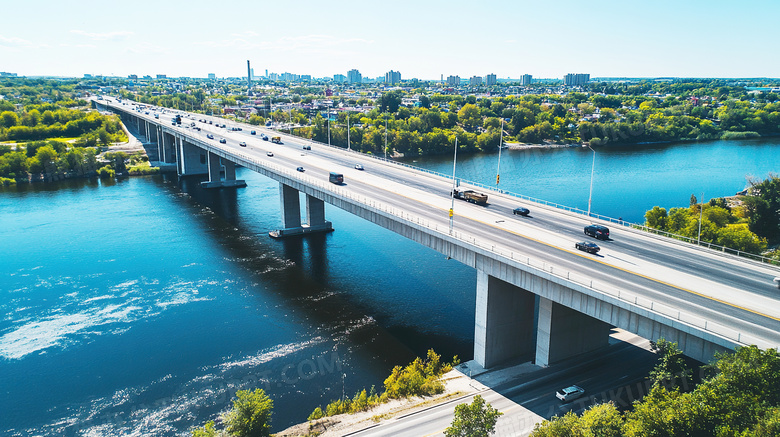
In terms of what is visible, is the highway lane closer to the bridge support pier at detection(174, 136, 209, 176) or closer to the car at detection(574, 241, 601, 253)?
the car at detection(574, 241, 601, 253)

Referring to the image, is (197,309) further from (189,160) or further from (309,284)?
(189,160)

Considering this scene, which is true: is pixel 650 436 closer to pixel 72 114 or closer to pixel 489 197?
pixel 489 197

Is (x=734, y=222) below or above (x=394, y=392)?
above

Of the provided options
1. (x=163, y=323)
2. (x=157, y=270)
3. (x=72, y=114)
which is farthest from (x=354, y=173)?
(x=72, y=114)

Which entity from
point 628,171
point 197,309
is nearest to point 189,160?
point 197,309

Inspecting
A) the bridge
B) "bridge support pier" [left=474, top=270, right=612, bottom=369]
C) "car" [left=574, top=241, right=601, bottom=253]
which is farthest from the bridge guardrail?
"car" [left=574, top=241, right=601, bottom=253]

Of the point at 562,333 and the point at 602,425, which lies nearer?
the point at 602,425
